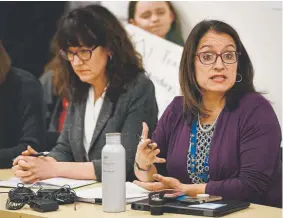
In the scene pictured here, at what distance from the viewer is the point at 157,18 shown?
12.3ft

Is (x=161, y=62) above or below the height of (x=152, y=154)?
above

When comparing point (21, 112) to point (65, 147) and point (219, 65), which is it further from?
point (219, 65)

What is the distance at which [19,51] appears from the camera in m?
4.51

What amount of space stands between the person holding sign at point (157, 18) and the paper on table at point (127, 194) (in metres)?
1.61

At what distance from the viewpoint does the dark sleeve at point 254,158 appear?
7.11ft

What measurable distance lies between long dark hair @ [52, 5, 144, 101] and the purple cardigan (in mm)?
522

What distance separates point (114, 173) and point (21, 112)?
4.52 feet

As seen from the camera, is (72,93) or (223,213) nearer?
(223,213)

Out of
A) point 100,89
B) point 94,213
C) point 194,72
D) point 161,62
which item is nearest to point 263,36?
point 161,62

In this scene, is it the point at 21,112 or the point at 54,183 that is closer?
the point at 54,183

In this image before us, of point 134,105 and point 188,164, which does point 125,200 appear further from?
point 134,105

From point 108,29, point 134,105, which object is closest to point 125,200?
point 134,105

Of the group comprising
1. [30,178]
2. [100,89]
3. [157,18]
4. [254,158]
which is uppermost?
[157,18]

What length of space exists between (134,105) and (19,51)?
2.04 metres
